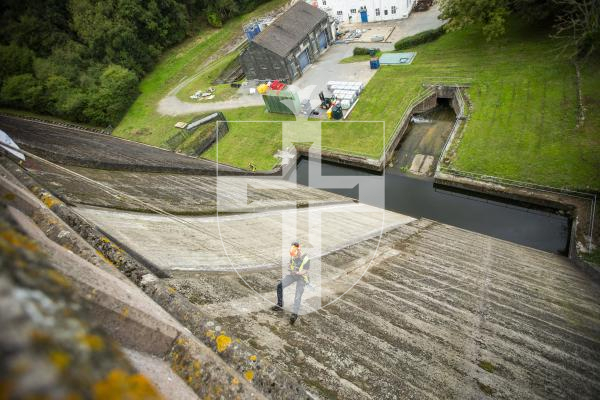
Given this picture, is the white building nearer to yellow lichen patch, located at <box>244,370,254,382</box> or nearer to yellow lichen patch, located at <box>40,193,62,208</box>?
yellow lichen patch, located at <box>40,193,62,208</box>

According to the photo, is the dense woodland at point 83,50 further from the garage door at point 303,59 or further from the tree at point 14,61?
the garage door at point 303,59

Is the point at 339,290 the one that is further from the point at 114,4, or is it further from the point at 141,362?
the point at 114,4

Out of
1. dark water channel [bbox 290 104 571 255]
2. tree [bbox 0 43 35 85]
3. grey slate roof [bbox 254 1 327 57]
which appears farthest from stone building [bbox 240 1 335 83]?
tree [bbox 0 43 35 85]

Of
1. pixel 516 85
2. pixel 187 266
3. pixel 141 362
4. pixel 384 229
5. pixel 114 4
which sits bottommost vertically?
pixel 384 229

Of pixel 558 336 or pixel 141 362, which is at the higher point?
pixel 141 362

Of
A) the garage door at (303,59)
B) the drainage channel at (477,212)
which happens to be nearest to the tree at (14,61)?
the garage door at (303,59)

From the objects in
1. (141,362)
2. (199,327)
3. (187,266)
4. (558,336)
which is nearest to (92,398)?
(141,362)
